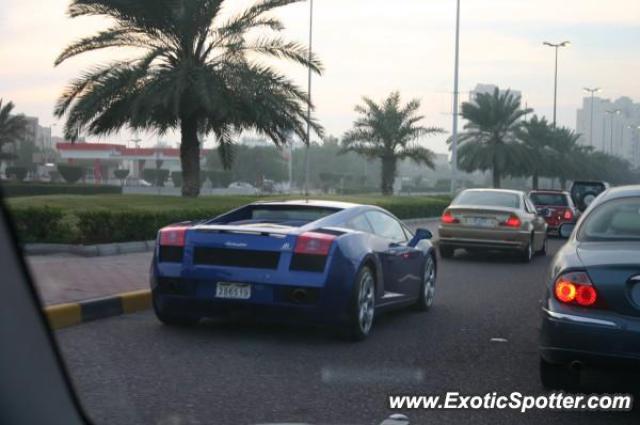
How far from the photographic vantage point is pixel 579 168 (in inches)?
2655

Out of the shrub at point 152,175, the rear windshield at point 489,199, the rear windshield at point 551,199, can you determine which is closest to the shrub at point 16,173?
the shrub at point 152,175

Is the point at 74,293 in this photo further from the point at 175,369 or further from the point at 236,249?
the point at 175,369

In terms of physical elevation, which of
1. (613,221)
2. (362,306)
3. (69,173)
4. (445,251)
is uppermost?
(613,221)

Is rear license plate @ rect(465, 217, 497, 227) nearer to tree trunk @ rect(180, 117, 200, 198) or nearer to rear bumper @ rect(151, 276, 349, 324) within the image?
tree trunk @ rect(180, 117, 200, 198)

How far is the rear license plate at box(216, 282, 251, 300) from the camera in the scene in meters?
7.80

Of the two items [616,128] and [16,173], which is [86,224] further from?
[616,128]

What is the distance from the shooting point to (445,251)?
17.8 m

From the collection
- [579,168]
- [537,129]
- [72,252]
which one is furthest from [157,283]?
[579,168]

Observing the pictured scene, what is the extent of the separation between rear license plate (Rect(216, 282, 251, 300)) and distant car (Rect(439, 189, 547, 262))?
387 inches

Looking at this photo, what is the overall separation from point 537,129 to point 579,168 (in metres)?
9.44

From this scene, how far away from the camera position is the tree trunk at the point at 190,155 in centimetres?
2219

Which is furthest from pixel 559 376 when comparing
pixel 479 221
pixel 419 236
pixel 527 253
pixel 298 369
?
pixel 527 253

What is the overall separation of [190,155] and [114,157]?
4699 cm

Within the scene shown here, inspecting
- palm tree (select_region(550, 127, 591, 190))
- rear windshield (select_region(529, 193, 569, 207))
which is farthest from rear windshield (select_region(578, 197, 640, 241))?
palm tree (select_region(550, 127, 591, 190))
